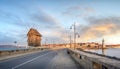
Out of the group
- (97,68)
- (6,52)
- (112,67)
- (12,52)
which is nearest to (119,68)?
(112,67)

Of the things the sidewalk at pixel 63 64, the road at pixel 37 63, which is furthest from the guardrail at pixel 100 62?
the road at pixel 37 63

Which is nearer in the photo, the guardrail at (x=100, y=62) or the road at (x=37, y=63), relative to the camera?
the guardrail at (x=100, y=62)

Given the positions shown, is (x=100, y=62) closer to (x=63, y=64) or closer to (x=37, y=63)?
(x=63, y=64)

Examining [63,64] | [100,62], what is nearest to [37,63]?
[63,64]

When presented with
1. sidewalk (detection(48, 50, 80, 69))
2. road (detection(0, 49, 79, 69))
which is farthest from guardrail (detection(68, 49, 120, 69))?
road (detection(0, 49, 79, 69))

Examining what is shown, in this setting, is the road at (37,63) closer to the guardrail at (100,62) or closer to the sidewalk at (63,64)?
Result: the sidewalk at (63,64)

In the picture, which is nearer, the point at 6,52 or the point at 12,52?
the point at 6,52

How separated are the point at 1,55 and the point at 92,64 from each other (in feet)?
111

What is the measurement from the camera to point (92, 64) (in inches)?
639

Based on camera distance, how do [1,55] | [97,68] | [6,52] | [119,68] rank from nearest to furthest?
1. [119,68]
2. [97,68]
3. [1,55]
4. [6,52]

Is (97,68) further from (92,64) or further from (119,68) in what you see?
(119,68)

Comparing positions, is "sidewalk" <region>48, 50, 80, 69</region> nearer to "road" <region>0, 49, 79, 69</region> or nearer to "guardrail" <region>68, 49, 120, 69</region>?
"road" <region>0, 49, 79, 69</region>

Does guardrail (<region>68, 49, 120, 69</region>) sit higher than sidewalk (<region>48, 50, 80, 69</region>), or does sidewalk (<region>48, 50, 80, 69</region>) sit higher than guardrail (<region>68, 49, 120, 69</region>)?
guardrail (<region>68, 49, 120, 69</region>)

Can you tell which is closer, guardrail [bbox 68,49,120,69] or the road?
guardrail [bbox 68,49,120,69]
